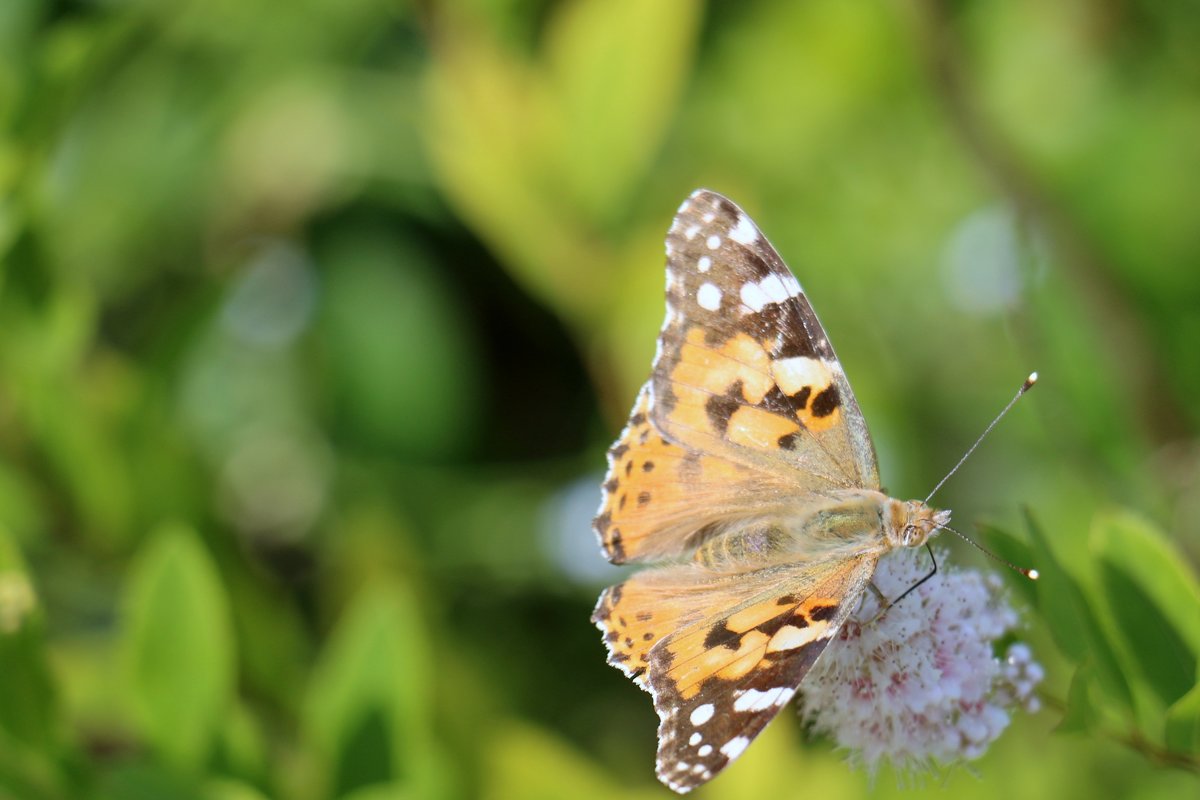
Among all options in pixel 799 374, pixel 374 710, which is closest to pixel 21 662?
pixel 374 710

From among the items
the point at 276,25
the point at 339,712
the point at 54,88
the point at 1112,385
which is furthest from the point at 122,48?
the point at 1112,385

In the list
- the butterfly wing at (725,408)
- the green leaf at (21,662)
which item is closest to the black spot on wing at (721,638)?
the butterfly wing at (725,408)

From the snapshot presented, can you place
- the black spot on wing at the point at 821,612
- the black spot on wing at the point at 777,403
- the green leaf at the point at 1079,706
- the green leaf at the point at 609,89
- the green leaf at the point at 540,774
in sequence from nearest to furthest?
the green leaf at the point at 1079,706, the black spot on wing at the point at 821,612, the black spot on wing at the point at 777,403, the green leaf at the point at 540,774, the green leaf at the point at 609,89

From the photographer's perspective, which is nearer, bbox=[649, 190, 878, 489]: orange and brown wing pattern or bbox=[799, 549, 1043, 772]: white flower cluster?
bbox=[799, 549, 1043, 772]: white flower cluster

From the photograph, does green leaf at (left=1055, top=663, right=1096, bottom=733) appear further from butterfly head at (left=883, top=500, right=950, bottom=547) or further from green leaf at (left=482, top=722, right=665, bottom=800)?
green leaf at (left=482, top=722, right=665, bottom=800)

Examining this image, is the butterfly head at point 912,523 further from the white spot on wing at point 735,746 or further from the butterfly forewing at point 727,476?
the white spot on wing at point 735,746

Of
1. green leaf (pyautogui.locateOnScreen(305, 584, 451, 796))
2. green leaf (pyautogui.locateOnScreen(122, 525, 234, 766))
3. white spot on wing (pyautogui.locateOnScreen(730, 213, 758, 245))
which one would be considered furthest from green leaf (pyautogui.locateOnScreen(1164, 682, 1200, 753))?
green leaf (pyautogui.locateOnScreen(122, 525, 234, 766))
